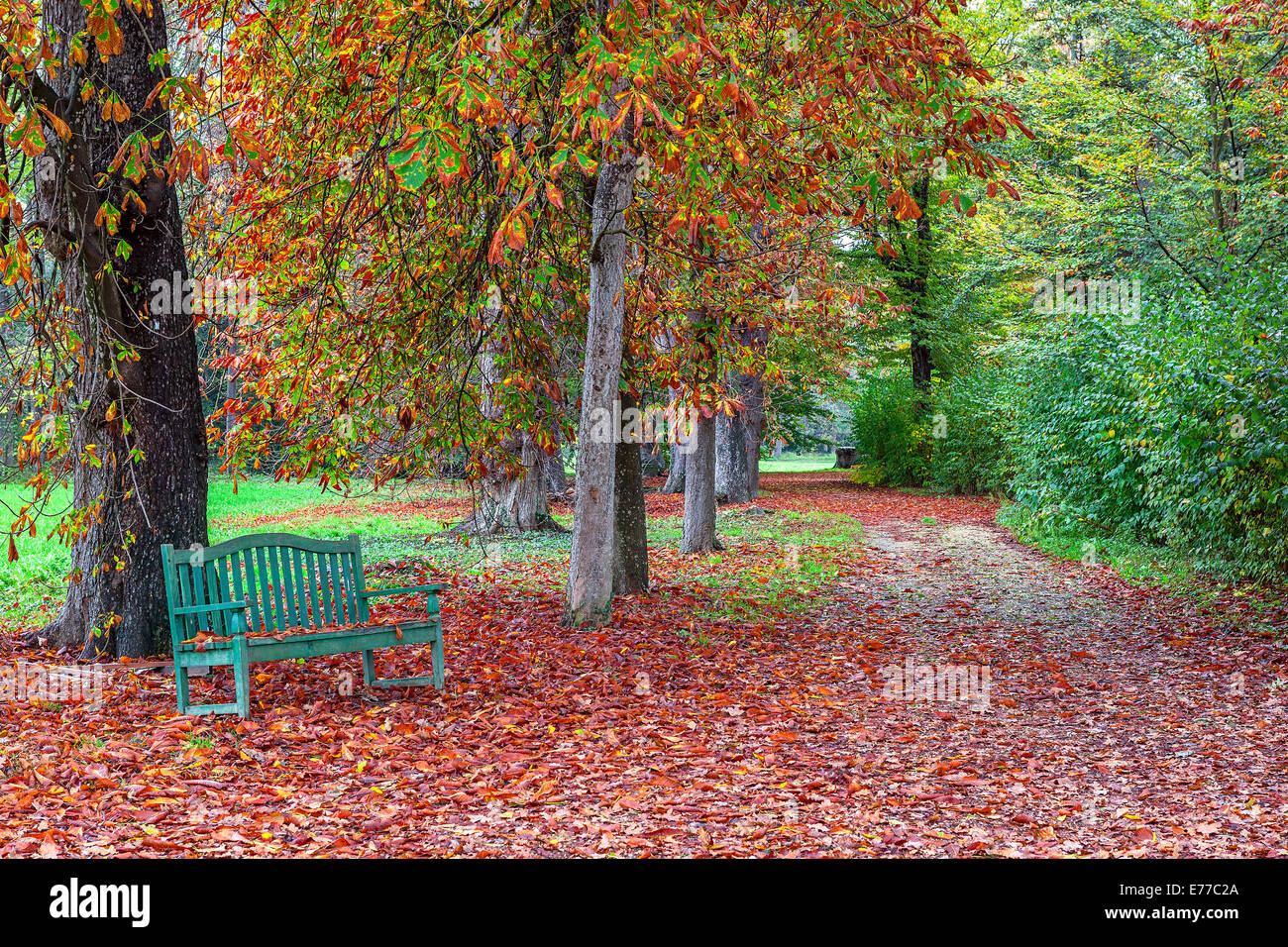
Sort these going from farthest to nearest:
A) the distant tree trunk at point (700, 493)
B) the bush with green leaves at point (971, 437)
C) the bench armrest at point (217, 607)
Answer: the bush with green leaves at point (971, 437), the distant tree trunk at point (700, 493), the bench armrest at point (217, 607)

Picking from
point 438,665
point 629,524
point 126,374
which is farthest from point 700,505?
point 126,374

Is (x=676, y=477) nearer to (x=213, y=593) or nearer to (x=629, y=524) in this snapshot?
(x=629, y=524)

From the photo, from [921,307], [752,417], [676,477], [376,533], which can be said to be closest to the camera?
[376,533]

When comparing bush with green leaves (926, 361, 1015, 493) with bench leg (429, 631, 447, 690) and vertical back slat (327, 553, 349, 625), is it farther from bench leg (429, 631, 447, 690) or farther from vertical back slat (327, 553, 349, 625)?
vertical back slat (327, 553, 349, 625)

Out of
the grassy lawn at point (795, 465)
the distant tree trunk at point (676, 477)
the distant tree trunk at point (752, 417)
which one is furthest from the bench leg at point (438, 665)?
the grassy lawn at point (795, 465)

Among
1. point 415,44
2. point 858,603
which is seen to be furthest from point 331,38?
point 858,603

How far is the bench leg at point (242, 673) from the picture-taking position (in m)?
5.89

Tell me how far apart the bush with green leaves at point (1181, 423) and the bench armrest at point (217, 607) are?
693 centimetres

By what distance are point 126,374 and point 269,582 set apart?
1.63 m

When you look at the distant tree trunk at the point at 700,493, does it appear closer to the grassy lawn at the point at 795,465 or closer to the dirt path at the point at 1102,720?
the dirt path at the point at 1102,720

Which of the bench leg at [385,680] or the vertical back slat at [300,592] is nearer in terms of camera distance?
the vertical back slat at [300,592]

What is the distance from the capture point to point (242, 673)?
593 cm

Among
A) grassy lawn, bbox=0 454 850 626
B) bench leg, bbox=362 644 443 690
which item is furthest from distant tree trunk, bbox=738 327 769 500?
bench leg, bbox=362 644 443 690

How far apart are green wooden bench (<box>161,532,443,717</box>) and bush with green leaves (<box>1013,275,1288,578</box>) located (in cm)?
619
